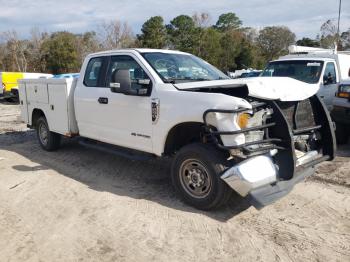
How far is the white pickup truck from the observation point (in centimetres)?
409

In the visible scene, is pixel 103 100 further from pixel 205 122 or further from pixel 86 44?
pixel 86 44

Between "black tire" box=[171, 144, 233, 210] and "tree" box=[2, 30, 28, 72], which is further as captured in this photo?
"tree" box=[2, 30, 28, 72]

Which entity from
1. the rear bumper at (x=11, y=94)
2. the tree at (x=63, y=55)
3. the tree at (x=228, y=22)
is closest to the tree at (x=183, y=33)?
the tree at (x=63, y=55)

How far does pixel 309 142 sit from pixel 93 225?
291cm

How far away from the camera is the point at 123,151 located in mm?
5836

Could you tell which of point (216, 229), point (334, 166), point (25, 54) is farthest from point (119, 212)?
point (25, 54)

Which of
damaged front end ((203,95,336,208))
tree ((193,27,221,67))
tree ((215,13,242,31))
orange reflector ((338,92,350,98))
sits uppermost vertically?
tree ((215,13,242,31))

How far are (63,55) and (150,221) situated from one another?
3285 cm

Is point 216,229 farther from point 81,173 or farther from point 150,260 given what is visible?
point 81,173

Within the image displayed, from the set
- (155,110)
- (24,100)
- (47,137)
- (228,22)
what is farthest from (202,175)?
(228,22)

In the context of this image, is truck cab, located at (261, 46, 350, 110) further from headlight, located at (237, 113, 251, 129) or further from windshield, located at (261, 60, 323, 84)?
headlight, located at (237, 113, 251, 129)

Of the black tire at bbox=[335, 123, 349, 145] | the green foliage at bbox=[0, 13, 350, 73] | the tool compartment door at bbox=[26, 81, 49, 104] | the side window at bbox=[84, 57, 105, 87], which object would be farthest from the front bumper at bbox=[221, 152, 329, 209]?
the green foliage at bbox=[0, 13, 350, 73]

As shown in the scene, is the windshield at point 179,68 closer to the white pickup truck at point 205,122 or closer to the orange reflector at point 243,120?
the white pickup truck at point 205,122

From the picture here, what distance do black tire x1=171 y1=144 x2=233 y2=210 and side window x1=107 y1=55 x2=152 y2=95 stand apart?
1.14 metres
